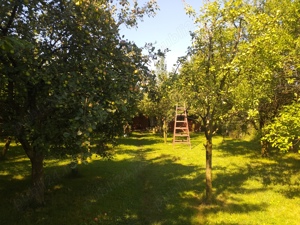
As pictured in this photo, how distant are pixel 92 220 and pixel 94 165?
10400 millimetres

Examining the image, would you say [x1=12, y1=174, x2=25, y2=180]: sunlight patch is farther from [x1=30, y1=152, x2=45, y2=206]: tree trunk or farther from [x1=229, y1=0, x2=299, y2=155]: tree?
[x1=229, y1=0, x2=299, y2=155]: tree

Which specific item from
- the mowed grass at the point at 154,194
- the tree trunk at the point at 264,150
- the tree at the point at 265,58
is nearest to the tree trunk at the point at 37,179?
the mowed grass at the point at 154,194

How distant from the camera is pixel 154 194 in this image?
44.5 ft

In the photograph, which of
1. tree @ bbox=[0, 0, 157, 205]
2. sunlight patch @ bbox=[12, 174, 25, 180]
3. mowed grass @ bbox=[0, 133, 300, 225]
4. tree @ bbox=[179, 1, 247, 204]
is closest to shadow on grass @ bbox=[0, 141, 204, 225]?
mowed grass @ bbox=[0, 133, 300, 225]

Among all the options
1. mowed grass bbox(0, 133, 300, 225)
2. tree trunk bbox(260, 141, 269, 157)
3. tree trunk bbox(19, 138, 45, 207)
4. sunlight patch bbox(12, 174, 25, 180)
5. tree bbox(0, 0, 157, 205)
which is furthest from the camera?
tree trunk bbox(260, 141, 269, 157)

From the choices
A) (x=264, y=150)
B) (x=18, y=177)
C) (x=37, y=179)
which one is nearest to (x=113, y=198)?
(x=37, y=179)

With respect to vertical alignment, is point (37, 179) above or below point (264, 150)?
above

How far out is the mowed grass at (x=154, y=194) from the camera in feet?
34.6

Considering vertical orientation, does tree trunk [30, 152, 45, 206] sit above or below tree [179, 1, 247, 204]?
below

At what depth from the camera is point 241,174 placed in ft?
59.6

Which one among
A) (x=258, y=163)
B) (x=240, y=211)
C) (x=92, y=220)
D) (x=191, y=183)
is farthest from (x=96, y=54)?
(x=258, y=163)

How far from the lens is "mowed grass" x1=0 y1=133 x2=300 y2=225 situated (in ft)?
34.6

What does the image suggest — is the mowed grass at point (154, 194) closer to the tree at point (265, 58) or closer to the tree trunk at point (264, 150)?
the tree trunk at point (264, 150)

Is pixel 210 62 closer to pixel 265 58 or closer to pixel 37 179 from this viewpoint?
pixel 265 58
